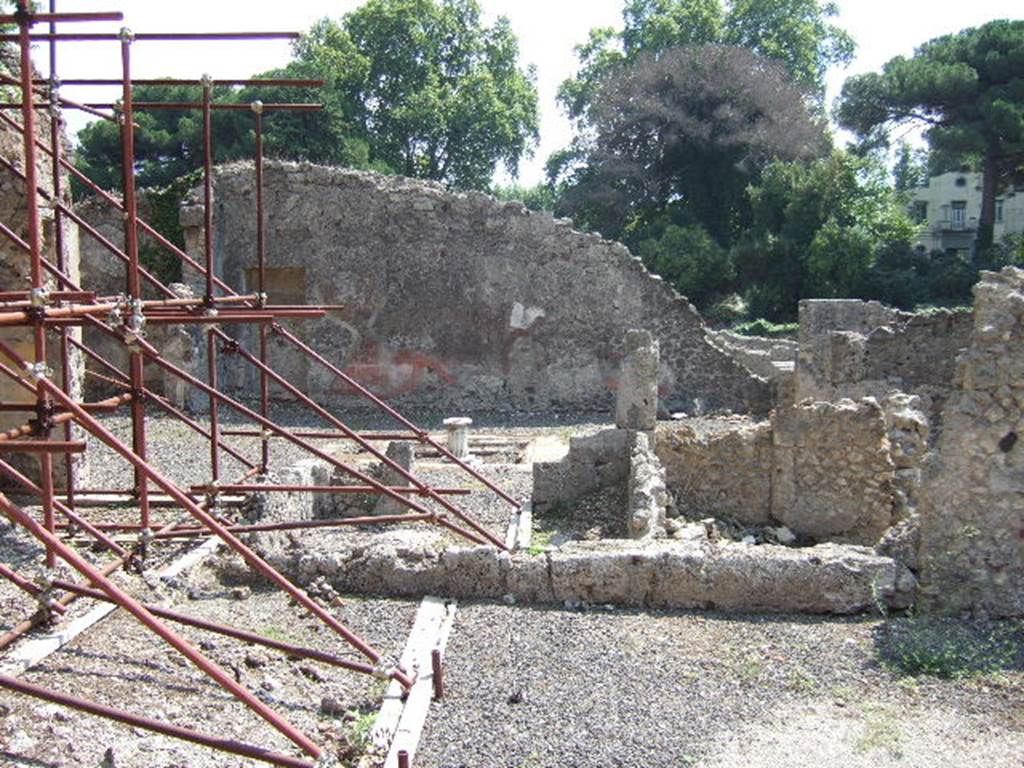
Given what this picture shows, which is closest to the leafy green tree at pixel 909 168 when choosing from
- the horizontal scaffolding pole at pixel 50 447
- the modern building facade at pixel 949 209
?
the modern building facade at pixel 949 209

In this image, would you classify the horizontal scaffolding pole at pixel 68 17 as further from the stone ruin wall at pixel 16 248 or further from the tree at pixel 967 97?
the tree at pixel 967 97

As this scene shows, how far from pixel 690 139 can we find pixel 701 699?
29522 mm

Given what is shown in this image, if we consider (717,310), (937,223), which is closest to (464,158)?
(717,310)

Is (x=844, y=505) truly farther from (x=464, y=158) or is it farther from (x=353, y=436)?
(x=464, y=158)

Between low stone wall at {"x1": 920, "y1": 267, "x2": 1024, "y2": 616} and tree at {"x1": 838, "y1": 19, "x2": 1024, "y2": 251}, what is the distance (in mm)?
25937

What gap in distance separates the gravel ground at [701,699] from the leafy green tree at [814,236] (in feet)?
76.0

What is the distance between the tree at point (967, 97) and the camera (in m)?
29.2

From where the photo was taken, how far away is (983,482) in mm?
6043

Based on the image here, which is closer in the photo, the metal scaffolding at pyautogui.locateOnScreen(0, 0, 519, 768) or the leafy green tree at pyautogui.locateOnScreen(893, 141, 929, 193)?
the metal scaffolding at pyautogui.locateOnScreen(0, 0, 519, 768)

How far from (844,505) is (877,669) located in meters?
3.40

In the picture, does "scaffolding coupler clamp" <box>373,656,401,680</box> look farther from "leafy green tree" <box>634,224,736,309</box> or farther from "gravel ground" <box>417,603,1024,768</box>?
"leafy green tree" <box>634,224,736,309</box>

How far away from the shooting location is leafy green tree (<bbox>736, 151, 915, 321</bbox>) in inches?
1089

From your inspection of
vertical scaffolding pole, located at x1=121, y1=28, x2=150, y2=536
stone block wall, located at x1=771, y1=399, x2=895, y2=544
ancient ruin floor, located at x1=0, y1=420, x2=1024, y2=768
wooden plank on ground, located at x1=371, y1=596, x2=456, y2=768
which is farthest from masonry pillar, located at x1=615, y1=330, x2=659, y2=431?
vertical scaffolding pole, located at x1=121, y1=28, x2=150, y2=536

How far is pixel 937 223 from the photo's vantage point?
4859cm
